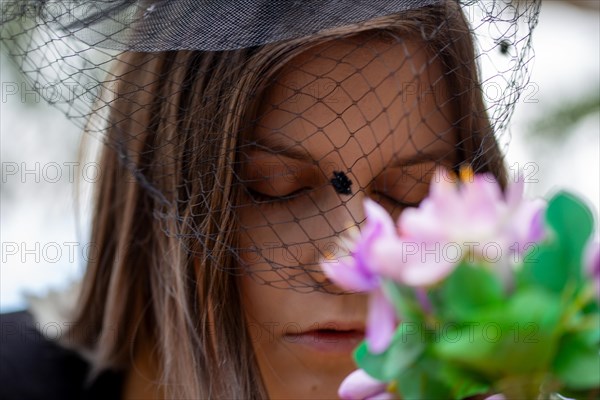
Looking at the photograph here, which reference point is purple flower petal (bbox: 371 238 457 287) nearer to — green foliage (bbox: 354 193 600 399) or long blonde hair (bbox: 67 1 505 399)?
green foliage (bbox: 354 193 600 399)

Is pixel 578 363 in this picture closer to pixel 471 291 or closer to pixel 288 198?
pixel 471 291

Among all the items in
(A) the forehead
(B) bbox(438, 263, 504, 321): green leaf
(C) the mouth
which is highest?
(A) the forehead

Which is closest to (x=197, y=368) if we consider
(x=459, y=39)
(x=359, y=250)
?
(x=459, y=39)

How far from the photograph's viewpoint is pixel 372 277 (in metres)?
0.57

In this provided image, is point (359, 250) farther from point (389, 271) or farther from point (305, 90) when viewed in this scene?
point (305, 90)

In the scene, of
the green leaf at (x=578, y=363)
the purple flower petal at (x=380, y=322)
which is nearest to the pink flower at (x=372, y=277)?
the purple flower petal at (x=380, y=322)

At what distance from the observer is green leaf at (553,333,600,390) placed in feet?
1.78

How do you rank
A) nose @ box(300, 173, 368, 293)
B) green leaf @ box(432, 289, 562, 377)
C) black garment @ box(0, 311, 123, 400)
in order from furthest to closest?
black garment @ box(0, 311, 123, 400) → nose @ box(300, 173, 368, 293) → green leaf @ box(432, 289, 562, 377)

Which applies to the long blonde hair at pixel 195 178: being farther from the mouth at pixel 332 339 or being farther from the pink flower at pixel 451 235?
the pink flower at pixel 451 235

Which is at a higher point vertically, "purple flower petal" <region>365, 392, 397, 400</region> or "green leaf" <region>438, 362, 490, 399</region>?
"green leaf" <region>438, 362, 490, 399</region>

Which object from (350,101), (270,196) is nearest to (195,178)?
(270,196)

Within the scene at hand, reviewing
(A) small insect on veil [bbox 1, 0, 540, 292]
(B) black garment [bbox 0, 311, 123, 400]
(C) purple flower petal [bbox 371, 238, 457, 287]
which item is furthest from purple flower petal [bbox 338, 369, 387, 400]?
(B) black garment [bbox 0, 311, 123, 400]

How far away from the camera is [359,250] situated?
57 centimetres

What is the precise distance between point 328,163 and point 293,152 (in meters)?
0.05
